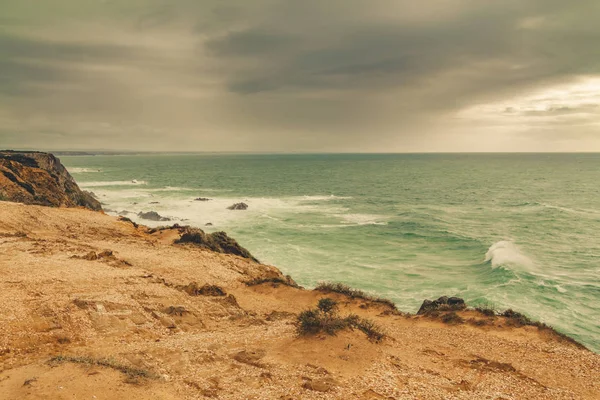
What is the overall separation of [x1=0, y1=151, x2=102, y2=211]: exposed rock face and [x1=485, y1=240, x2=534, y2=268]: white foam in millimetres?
41296

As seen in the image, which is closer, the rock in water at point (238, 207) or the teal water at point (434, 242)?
the teal water at point (434, 242)

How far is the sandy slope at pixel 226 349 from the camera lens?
973 centimetres

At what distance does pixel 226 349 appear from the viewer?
1232 cm

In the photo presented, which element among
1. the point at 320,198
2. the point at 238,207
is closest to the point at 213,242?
the point at 238,207

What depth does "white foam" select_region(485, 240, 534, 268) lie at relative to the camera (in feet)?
96.2

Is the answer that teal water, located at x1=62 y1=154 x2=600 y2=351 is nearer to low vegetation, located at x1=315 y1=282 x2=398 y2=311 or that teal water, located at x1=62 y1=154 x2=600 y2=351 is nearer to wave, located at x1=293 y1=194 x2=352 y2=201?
wave, located at x1=293 y1=194 x2=352 y2=201

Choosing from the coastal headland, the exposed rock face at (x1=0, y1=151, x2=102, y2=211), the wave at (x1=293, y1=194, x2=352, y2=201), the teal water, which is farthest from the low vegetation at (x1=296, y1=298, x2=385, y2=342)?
the wave at (x1=293, y1=194, x2=352, y2=201)

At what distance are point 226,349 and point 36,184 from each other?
3865cm

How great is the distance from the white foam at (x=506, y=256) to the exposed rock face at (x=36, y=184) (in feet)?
135

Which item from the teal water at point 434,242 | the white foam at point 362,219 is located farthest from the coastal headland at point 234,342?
the white foam at point 362,219

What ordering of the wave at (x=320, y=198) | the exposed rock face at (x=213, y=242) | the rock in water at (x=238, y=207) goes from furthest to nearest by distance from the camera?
1. the wave at (x=320, y=198)
2. the rock in water at (x=238, y=207)
3. the exposed rock face at (x=213, y=242)

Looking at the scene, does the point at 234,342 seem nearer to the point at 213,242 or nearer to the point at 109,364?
the point at 109,364

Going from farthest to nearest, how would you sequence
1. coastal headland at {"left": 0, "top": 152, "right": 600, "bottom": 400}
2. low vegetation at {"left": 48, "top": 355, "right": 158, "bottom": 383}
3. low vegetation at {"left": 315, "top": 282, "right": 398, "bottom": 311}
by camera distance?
low vegetation at {"left": 315, "top": 282, "right": 398, "bottom": 311}
coastal headland at {"left": 0, "top": 152, "right": 600, "bottom": 400}
low vegetation at {"left": 48, "top": 355, "right": 158, "bottom": 383}

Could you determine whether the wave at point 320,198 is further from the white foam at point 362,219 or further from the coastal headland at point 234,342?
the coastal headland at point 234,342
